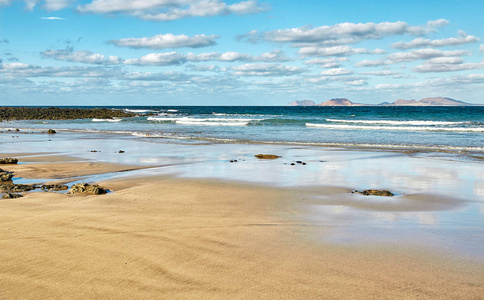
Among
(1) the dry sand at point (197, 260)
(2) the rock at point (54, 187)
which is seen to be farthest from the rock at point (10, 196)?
(2) the rock at point (54, 187)

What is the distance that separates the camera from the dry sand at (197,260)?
391 cm

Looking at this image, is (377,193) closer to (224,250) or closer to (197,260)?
(224,250)

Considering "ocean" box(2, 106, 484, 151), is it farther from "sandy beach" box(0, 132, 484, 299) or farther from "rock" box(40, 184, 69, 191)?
"sandy beach" box(0, 132, 484, 299)

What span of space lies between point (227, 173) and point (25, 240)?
22.2 feet

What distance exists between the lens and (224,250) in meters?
5.00

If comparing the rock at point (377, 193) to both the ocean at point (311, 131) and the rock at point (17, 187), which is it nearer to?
the rock at point (17, 187)

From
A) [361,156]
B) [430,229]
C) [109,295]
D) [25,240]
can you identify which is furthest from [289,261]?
[361,156]

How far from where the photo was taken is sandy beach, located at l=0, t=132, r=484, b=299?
395 cm

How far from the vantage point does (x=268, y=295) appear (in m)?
3.81

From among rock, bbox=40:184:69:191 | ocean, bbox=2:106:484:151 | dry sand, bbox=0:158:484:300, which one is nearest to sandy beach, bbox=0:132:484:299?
dry sand, bbox=0:158:484:300

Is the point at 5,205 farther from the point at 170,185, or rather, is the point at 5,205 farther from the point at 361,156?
the point at 361,156

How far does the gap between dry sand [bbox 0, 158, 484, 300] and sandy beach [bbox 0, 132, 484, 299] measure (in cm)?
1

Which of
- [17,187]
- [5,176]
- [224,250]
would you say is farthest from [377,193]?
[5,176]

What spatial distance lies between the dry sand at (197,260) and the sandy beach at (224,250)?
0.01 meters
